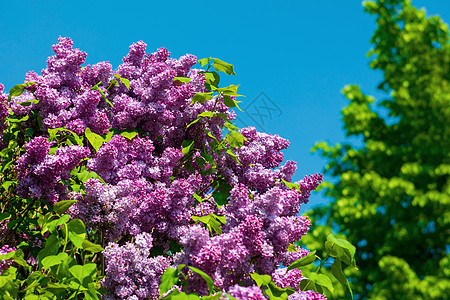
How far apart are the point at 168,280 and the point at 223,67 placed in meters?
1.90

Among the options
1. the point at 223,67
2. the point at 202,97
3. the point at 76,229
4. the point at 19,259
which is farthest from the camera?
the point at 223,67

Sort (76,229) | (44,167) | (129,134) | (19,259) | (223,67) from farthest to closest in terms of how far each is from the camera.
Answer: (223,67) < (129,134) < (44,167) < (19,259) < (76,229)

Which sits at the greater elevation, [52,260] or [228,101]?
[228,101]

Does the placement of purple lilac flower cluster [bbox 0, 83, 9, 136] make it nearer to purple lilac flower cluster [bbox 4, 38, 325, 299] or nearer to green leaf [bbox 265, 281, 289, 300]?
purple lilac flower cluster [bbox 4, 38, 325, 299]

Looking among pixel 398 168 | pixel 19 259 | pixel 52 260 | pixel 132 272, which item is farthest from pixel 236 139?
pixel 398 168

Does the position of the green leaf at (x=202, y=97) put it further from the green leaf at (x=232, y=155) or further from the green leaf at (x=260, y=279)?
the green leaf at (x=260, y=279)

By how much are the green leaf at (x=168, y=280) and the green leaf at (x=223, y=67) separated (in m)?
1.79

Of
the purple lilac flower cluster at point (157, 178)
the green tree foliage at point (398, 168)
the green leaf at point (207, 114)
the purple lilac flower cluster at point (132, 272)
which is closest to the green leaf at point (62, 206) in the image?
the purple lilac flower cluster at point (157, 178)

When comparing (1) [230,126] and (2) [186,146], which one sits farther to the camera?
(1) [230,126]

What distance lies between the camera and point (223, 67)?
146 inches

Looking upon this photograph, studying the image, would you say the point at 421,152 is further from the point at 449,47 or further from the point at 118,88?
the point at 118,88

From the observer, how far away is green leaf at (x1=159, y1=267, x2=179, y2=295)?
2334 mm

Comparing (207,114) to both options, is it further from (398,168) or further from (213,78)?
(398,168)

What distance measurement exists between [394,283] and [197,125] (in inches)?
474
